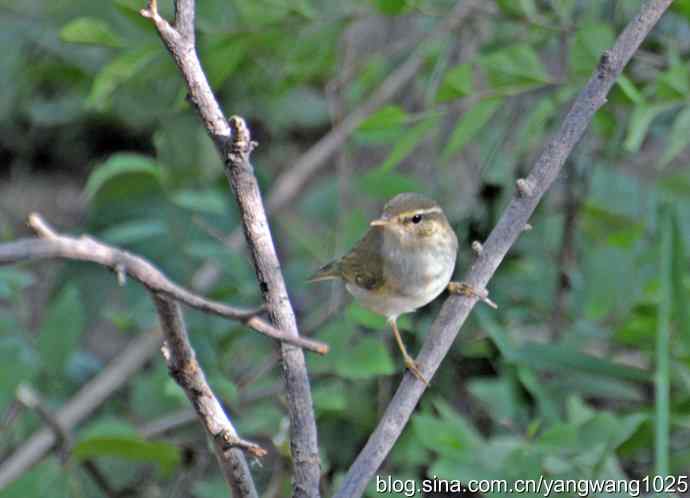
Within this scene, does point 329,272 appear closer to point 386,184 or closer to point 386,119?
point 386,119

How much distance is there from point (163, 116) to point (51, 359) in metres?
1.17

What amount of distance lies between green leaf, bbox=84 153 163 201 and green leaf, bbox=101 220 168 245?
0.14 metres

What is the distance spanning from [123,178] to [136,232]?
42 cm

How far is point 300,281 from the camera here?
3383 millimetres

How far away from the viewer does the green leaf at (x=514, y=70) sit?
8.36 ft

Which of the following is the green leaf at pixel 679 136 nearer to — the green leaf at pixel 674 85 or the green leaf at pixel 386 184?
the green leaf at pixel 674 85


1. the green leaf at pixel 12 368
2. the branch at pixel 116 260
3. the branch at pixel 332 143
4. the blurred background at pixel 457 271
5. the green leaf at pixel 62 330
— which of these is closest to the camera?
the branch at pixel 116 260

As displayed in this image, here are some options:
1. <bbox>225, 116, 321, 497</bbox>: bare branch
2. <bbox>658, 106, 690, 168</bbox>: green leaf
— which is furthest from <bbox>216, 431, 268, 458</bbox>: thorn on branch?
<bbox>658, 106, 690, 168</bbox>: green leaf

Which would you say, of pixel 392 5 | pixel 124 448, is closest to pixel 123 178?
pixel 124 448

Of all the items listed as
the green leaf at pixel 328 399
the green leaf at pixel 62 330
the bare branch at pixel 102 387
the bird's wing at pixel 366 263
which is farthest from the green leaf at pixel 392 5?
the bare branch at pixel 102 387

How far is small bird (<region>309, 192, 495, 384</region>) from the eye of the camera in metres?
2.23

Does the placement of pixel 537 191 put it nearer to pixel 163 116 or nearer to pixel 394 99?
pixel 394 99

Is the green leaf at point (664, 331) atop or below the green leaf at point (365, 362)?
atop

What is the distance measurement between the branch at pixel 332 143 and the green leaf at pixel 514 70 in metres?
0.64
